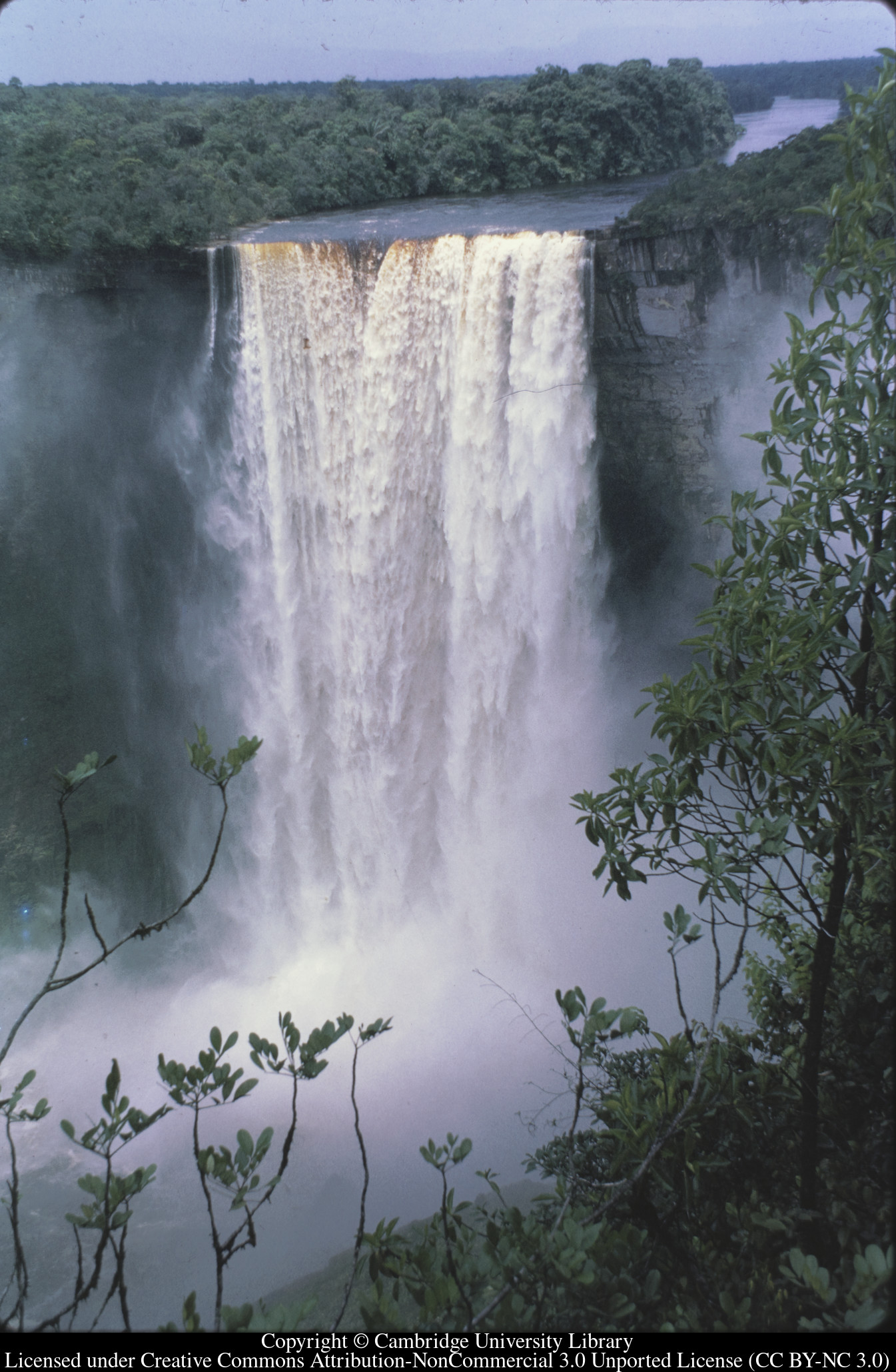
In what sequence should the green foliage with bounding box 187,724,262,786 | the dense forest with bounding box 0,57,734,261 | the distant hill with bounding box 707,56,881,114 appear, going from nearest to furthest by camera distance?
the green foliage with bounding box 187,724,262,786, the distant hill with bounding box 707,56,881,114, the dense forest with bounding box 0,57,734,261

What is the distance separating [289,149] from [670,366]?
5.20m

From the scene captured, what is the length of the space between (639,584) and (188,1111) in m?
6.48

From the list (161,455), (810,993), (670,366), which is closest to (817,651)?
(810,993)

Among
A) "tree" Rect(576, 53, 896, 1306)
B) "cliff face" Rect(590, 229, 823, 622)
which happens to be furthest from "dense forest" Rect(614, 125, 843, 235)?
"tree" Rect(576, 53, 896, 1306)

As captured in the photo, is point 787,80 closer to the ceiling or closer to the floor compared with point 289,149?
closer to the floor

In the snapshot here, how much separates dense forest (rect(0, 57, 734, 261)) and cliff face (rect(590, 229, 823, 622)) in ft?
5.15

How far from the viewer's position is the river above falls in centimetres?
708

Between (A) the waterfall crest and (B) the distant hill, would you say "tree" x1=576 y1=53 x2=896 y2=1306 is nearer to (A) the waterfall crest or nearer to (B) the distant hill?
(B) the distant hill

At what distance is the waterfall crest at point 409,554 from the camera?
7.31m

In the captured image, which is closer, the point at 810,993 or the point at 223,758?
the point at 223,758

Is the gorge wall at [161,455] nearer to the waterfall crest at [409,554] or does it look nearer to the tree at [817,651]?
the waterfall crest at [409,554]

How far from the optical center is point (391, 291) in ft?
23.9

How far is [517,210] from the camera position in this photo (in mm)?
8219

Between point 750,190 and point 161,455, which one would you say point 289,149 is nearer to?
point 161,455
